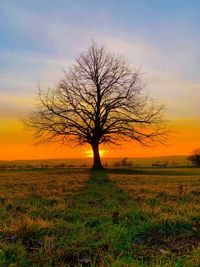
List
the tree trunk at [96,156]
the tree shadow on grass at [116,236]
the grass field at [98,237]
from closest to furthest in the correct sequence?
1. the grass field at [98,237]
2. the tree shadow on grass at [116,236]
3. the tree trunk at [96,156]

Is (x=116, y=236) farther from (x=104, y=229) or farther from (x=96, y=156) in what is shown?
(x=96, y=156)

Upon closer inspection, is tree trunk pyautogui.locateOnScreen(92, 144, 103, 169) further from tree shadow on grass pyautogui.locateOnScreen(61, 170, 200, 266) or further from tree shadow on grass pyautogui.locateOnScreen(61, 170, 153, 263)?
tree shadow on grass pyautogui.locateOnScreen(61, 170, 200, 266)

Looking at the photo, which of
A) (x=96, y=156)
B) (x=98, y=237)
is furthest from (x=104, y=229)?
(x=96, y=156)

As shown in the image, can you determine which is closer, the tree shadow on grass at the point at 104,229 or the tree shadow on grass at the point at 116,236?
the tree shadow on grass at the point at 116,236

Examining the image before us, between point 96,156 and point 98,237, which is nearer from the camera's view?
point 98,237

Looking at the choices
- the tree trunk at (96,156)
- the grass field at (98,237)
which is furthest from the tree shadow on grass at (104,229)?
the tree trunk at (96,156)

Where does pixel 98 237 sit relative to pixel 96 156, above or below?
below

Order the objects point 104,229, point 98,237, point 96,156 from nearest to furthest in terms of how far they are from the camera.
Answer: point 98,237 → point 104,229 → point 96,156

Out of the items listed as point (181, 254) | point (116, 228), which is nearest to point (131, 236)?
point (116, 228)

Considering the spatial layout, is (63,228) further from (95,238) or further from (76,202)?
(76,202)

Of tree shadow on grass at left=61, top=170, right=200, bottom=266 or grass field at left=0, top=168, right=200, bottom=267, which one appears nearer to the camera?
grass field at left=0, top=168, right=200, bottom=267

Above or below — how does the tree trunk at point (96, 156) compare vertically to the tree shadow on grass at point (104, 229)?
above

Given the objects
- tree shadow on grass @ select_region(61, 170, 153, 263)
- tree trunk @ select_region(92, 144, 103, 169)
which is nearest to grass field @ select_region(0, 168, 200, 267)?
tree shadow on grass @ select_region(61, 170, 153, 263)

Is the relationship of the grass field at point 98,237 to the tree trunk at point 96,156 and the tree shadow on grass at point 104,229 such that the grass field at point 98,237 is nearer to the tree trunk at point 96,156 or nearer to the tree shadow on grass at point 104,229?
the tree shadow on grass at point 104,229
